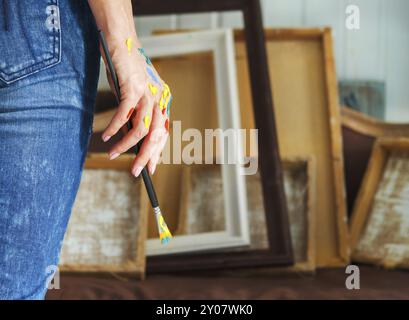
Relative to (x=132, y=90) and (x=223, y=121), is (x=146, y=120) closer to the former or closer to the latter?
(x=132, y=90)

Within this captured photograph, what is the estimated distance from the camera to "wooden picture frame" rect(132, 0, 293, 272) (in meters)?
2.07

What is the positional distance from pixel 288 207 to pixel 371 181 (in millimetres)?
277

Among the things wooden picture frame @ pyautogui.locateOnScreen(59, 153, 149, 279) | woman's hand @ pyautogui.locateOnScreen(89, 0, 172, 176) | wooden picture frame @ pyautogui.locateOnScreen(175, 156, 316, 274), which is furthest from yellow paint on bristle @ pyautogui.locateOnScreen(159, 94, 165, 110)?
wooden picture frame @ pyautogui.locateOnScreen(175, 156, 316, 274)

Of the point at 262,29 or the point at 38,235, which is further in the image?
the point at 262,29

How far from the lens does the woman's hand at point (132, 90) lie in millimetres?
681

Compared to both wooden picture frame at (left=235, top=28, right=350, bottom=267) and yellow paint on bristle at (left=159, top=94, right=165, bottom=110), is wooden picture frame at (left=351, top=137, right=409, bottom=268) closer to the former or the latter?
wooden picture frame at (left=235, top=28, right=350, bottom=267)

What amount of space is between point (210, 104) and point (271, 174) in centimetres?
34

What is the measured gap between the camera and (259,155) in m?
2.15

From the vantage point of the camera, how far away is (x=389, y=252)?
2105 millimetres

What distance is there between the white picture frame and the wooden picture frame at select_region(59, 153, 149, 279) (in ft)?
0.26

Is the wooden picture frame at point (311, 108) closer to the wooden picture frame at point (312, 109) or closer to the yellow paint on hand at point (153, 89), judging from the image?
the wooden picture frame at point (312, 109)

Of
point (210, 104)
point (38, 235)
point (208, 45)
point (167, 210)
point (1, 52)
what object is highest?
point (208, 45)
